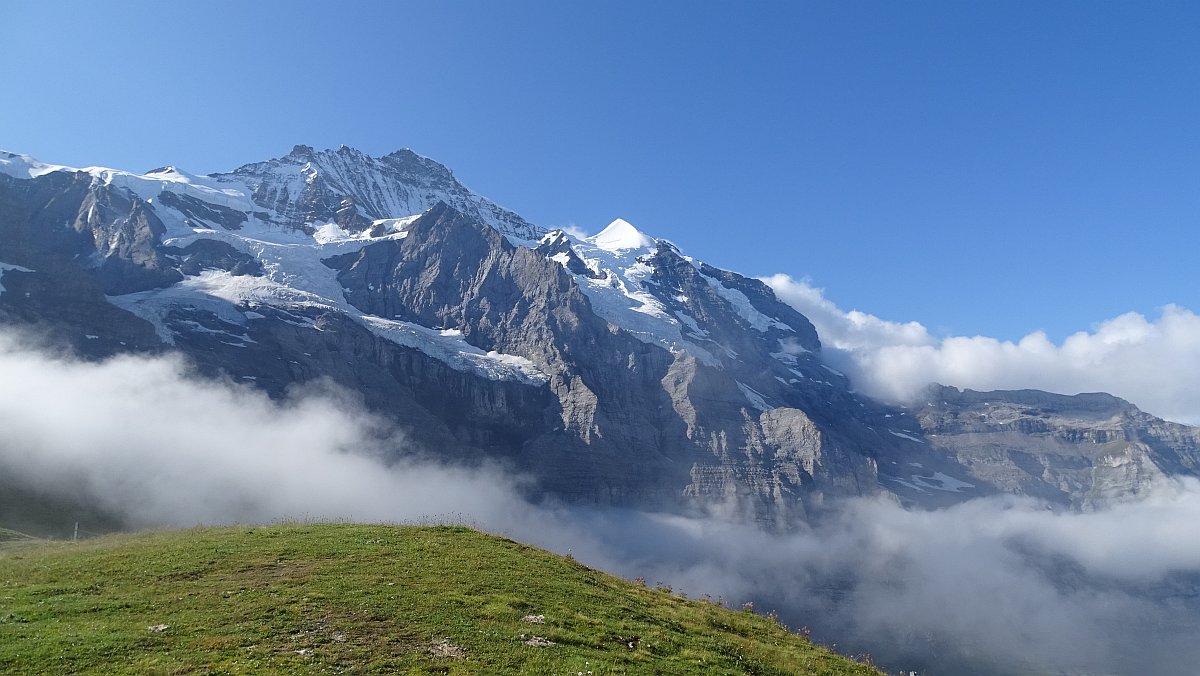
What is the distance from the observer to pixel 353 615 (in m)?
28.8

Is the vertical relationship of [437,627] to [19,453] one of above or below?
above

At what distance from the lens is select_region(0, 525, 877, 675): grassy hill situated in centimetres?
2475

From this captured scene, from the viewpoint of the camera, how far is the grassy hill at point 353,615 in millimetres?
24750

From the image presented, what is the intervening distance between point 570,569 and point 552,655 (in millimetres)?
13939

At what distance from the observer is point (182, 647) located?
25062 mm

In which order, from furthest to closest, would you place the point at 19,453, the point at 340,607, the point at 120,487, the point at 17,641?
the point at 120,487, the point at 19,453, the point at 340,607, the point at 17,641

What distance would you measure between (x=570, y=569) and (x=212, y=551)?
19.4m

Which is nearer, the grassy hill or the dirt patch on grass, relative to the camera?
the grassy hill

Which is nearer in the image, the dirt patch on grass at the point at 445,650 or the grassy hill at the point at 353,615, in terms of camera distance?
the grassy hill at the point at 353,615

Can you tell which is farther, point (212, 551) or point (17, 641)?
point (212, 551)

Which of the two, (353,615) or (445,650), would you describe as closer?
(445,650)

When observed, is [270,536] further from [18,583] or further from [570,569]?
[570,569]

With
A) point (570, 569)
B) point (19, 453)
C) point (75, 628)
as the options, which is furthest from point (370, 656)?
point (19, 453)

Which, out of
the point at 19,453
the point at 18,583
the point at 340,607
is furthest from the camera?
the point at 19,453
